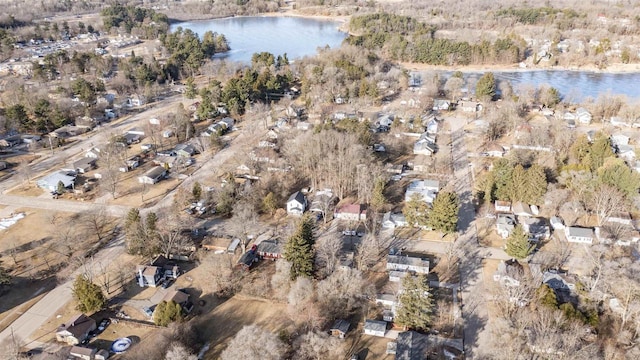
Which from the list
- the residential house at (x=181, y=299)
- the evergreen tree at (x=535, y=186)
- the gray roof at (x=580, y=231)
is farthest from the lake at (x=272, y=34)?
the gray roof at (x=580, y=231)

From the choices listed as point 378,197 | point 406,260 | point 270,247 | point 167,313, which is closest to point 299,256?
point 270,247

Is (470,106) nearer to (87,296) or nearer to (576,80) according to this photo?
(576,80)

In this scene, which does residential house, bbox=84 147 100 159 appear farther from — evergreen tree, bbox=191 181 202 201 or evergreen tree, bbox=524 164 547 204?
evergreen tree, bbox=524 164 547 204

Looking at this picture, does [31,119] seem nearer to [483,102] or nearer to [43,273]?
[43,273]

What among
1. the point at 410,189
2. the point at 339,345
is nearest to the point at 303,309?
the point at 339,345

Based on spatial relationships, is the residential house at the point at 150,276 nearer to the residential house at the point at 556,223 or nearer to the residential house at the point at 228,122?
the residential house at the point at 228,122

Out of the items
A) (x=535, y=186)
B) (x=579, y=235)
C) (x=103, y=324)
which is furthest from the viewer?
(x=535, y=186)

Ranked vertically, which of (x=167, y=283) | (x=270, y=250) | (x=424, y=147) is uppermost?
(x=424, y=147)
